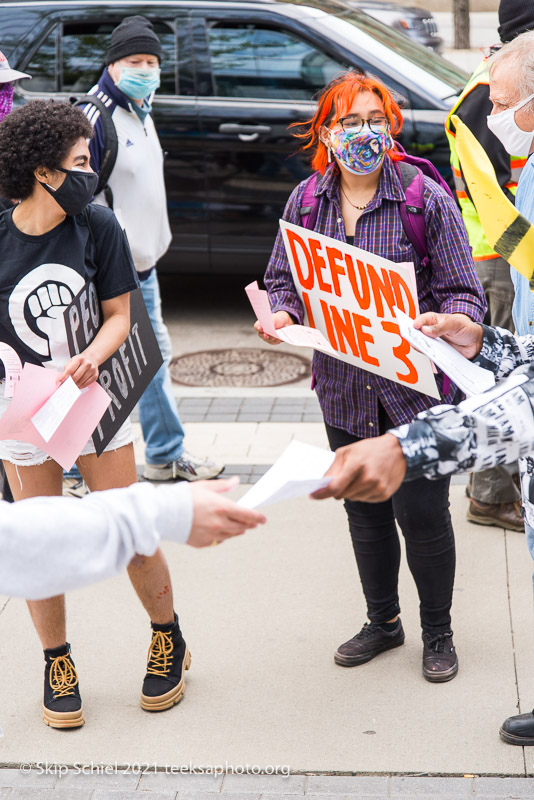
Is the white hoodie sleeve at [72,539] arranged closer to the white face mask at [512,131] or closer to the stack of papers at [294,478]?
the stack of papers at [294,478]

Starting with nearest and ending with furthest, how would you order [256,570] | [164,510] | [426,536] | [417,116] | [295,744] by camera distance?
[164,510]
[295,744]
[426,536]
[256,570]
[417,116]

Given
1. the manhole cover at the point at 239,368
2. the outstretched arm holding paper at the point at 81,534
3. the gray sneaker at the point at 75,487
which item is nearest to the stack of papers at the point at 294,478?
the outstretched arm holding paper at the point at 81,534

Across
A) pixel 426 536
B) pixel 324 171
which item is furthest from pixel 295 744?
pixel 324 171

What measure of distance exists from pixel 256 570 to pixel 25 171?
1.98 metres

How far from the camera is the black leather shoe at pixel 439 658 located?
142 inches

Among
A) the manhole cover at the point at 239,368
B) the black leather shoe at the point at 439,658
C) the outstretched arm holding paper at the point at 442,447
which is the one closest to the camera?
the outstretched arm holding paper at the point at 442,447

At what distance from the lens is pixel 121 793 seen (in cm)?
315

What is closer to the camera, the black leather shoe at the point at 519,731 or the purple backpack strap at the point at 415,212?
the black leather shoe at the point at 519,731

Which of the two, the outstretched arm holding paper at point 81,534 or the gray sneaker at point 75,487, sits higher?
the outstretched arm holding paper at point 81,534

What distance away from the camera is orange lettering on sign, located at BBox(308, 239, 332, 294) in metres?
3.48

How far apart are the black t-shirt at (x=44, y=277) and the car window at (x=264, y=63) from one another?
449cm

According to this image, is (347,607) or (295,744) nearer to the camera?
(295,744)

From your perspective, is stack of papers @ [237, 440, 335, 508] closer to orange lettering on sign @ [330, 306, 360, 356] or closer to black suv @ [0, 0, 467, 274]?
orange lettering on sign @ [330, 306, 360, 356]

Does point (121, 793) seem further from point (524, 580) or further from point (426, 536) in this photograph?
point (524, 580)
